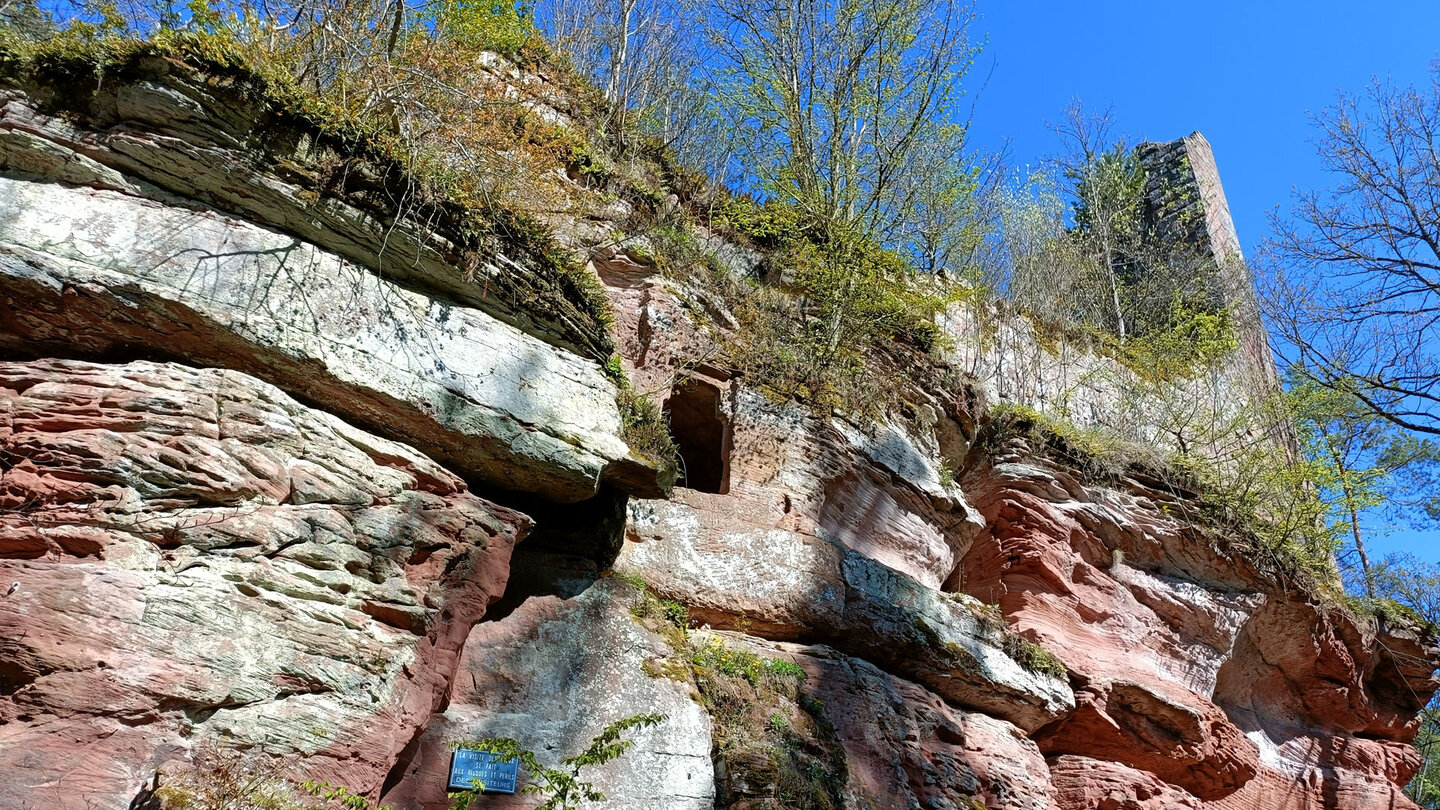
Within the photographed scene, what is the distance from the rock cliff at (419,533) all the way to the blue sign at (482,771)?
96mm

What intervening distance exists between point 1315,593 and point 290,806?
13.1m

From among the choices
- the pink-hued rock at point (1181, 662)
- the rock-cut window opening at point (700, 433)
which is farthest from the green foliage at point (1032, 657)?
the rock-cut window opening at point (700, 433)

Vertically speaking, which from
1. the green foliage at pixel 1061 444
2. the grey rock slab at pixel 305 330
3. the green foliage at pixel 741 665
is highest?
the green foliage at pixel 1061 444

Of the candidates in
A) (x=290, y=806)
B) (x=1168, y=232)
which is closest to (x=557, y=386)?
(x=290, y=806)

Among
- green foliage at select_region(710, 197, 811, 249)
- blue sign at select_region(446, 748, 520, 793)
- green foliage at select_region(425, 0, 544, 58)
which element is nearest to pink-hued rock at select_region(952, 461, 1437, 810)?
green foliage at select_region(710, 197, 811, 249)

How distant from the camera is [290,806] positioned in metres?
4.48

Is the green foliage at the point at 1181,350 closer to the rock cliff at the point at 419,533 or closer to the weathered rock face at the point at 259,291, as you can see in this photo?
the rock cliff at the point at 419,533

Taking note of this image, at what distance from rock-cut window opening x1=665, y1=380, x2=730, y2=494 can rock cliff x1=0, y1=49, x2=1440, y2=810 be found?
58 mm

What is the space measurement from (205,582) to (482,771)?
1.96 m

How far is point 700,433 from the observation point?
33.3ft

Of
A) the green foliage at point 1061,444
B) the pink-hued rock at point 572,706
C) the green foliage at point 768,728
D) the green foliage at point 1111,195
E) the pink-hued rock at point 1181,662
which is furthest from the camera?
the green foliage at point 1111,195

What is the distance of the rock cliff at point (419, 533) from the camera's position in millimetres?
4656

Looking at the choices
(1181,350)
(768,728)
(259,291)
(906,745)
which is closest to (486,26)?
(259,291)

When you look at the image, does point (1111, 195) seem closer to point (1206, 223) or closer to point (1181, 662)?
point (1206, 223)
